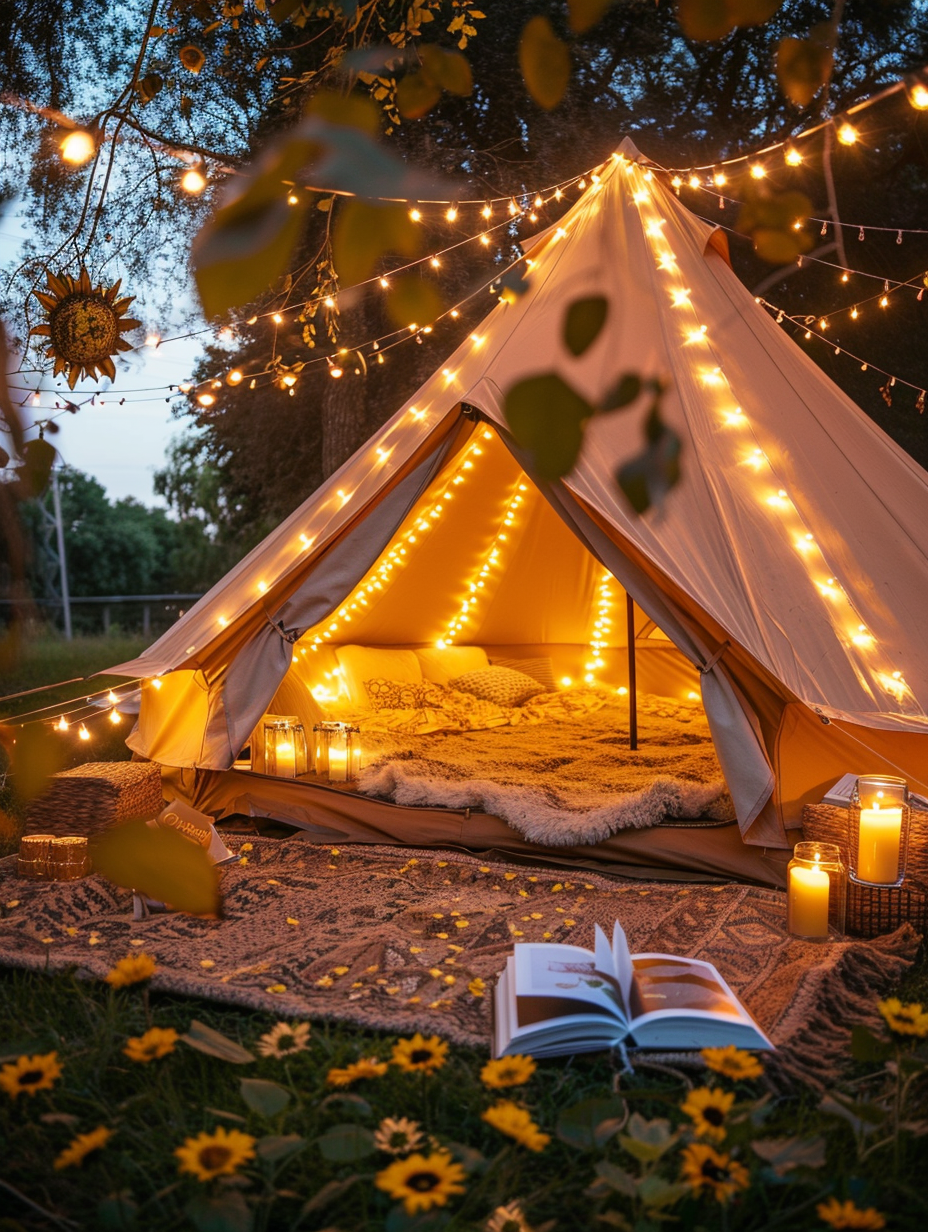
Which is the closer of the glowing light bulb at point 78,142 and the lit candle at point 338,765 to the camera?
the glowing light bulb at point 78,142

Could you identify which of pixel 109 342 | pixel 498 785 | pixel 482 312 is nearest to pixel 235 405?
pixel 482 312

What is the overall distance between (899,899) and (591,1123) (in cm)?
128

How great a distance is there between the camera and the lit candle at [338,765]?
3.19 meters

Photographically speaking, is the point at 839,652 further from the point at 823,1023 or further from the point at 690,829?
the point at 823,1023

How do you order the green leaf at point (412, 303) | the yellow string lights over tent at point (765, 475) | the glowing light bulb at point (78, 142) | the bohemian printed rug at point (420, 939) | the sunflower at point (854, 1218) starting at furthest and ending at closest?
1. the yellow string lights over tent at point (765, 475)
2. the bohemian printed rug at point (420, 939)
3. the sunflower at point (854, 1218)
4. the glowing light bulb at point (78, 142)
5. the green leaf at point (412, 303)

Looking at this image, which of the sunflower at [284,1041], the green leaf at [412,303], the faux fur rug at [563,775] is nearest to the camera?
the green leaf at [412,303]

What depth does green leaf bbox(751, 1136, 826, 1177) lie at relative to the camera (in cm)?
120

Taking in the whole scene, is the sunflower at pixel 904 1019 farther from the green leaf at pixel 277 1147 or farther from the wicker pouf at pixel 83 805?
the wicker pouf at pixel 83 805

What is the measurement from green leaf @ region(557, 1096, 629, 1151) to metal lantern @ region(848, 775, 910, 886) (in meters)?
1.19

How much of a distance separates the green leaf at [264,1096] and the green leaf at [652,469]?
1.06 m

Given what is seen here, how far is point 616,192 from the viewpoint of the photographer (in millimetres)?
3527

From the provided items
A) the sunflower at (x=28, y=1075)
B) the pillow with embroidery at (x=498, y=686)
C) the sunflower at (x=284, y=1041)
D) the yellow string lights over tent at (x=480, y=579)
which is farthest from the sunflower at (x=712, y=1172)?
the yellow string lights over tent at (x=480, y=579)

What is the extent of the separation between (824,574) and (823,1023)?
4.14 feet

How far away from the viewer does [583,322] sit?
44 centimetres
